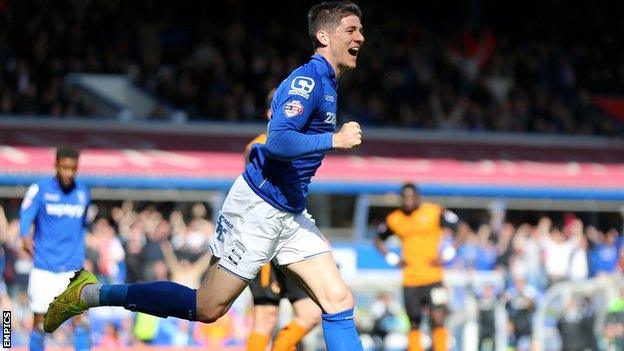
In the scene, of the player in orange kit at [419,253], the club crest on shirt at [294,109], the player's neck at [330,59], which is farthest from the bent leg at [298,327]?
the player in orange kit at [419,253]

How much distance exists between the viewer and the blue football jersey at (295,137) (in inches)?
263

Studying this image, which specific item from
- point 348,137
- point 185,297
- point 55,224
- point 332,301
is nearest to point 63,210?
point 55,224

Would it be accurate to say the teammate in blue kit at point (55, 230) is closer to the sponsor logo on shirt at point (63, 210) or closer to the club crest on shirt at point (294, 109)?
the sponsor logo on shirt at point (63, 210)

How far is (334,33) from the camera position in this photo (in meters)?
7.10

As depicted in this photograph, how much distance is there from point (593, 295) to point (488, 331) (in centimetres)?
167

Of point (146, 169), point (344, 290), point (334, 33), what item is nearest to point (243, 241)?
point (344, 290)

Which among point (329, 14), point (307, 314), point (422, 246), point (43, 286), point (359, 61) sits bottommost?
point (307, 314)

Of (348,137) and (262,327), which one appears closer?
(348,137)

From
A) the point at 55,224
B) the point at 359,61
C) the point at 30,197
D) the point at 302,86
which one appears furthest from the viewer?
the point at 359,61

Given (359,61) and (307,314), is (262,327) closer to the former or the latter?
(307,314)

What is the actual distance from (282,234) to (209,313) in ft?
1.95

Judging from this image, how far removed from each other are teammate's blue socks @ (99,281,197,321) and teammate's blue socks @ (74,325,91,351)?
140 inches

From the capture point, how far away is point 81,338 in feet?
35.1

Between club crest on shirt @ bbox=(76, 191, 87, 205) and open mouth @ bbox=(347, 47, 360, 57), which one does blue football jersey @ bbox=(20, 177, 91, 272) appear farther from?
open mouth @ bbox=(347, 47, 360, 57)
